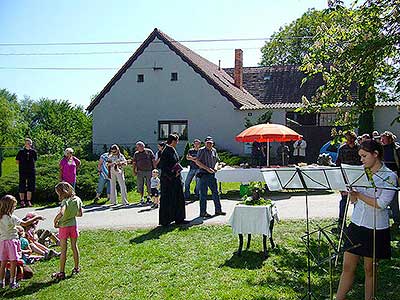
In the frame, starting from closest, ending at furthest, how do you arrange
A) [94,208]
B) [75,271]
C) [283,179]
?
[283,179] < [75,271] < [94,208]

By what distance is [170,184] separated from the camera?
32.0 ft

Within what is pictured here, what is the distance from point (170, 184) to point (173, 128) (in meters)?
18.8

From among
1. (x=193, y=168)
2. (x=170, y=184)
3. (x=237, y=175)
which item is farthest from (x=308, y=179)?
(x=237, y=175)

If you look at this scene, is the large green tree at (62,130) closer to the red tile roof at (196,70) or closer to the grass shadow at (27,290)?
the red tile roof at (196,70)

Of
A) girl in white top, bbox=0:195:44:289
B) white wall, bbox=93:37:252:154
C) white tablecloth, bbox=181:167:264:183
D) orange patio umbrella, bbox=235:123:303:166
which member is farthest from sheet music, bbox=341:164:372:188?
white wall, bbox=93:37:252:154

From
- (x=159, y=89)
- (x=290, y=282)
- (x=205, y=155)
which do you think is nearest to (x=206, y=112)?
(x=159, y=89)

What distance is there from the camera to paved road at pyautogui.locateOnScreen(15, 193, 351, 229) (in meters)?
10.6

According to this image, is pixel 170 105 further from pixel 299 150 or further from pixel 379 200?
pixel 379 200

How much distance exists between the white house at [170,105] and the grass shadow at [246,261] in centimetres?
1921

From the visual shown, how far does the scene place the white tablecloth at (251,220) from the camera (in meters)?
7.36

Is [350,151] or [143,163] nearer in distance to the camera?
[350,151]

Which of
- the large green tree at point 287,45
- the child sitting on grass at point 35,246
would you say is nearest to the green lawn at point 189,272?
the child sitting on grass at point 35,246

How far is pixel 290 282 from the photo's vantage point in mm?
6207

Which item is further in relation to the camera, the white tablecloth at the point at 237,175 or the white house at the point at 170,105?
the white house at the point at 170,105
